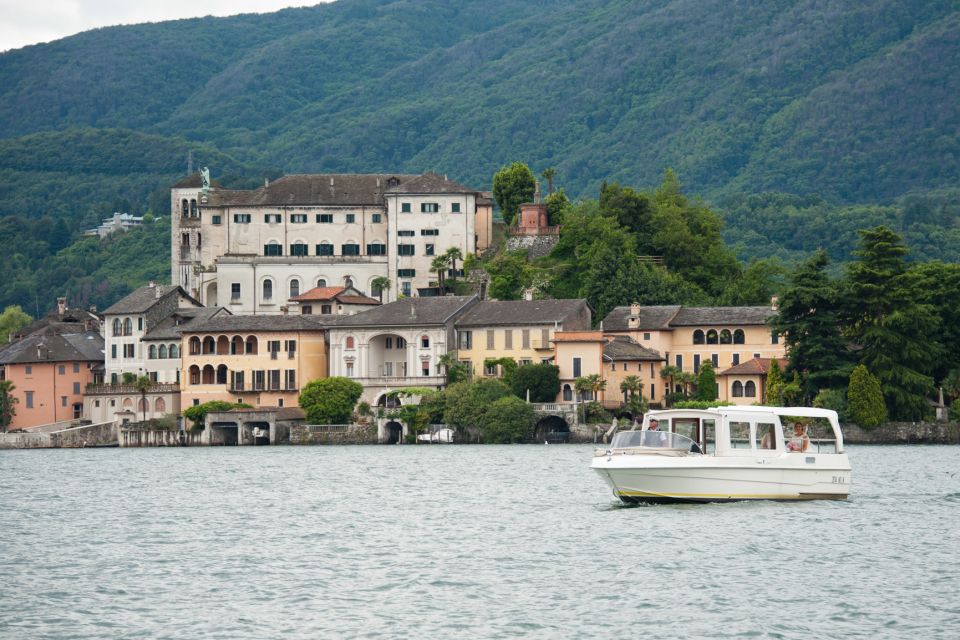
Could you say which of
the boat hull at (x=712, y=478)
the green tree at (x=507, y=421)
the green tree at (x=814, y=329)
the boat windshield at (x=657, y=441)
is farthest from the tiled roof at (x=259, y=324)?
the boat windshield at (x=657, y=441)

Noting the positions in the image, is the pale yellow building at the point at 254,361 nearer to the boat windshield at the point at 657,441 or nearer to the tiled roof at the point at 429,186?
the tiled roof at the point at 429,186

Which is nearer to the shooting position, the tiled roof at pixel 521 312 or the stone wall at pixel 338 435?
the stone wall at pixel 338 435

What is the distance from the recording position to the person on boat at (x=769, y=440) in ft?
174

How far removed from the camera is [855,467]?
240ft

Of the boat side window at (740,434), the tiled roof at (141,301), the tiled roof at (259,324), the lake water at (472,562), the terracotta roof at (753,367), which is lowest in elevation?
the lake water at (472,562)

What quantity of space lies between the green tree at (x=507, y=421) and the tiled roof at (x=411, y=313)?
10.9 m

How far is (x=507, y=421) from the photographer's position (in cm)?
10050

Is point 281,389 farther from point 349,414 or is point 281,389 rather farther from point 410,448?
point 410,448

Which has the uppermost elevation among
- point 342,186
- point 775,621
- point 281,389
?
point 342,186

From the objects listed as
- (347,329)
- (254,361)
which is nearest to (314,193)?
(254,361)

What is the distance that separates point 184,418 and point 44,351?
14114 mm

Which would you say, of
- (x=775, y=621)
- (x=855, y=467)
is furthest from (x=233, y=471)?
(x=775, y=621)

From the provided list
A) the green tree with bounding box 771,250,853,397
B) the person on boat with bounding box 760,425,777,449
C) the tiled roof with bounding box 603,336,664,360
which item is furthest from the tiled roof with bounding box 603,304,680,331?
the person on boat with bounding box 760,425,777,449

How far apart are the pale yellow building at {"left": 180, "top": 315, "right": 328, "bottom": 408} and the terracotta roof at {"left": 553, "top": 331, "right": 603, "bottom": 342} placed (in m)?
16.9
